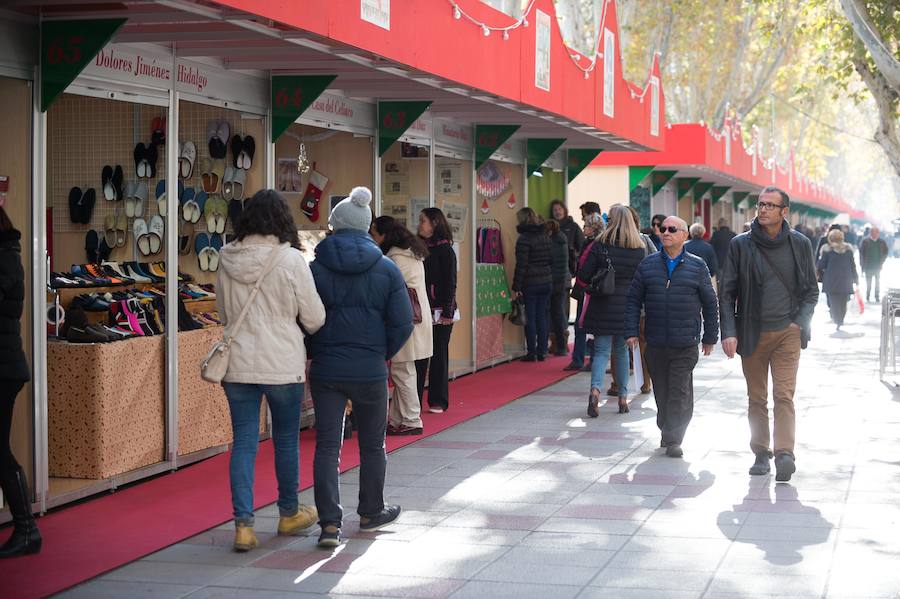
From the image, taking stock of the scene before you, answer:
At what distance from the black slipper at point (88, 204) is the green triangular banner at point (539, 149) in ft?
28.1

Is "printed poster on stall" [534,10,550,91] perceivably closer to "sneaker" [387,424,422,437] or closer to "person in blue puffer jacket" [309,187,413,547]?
"sneaker" [387,424,422,437]

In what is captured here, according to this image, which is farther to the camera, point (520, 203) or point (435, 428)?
point (520, 203)

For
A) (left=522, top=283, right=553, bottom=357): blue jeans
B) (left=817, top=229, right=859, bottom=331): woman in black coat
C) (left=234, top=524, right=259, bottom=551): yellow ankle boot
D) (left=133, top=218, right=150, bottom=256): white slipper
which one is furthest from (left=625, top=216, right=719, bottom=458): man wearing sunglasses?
(left=817, top=229, right=859, bottom=331): woman in black coat

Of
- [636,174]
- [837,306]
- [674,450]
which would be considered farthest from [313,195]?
[636,174]

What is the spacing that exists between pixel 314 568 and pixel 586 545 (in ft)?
4.48

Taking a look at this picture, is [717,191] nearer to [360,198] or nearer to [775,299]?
[775,299]

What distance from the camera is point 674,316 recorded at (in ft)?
29.8

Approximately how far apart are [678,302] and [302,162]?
3902 millimetres

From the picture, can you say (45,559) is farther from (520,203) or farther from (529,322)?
(520,203)

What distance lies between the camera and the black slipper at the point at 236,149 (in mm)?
10031

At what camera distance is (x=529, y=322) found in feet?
52.1

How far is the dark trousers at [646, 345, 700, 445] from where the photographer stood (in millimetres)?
9188

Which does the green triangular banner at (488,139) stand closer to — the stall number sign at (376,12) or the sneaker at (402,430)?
the sneaker at (402,430)

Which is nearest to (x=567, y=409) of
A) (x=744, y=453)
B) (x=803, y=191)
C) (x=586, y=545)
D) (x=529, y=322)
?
(x=744, y=453)
